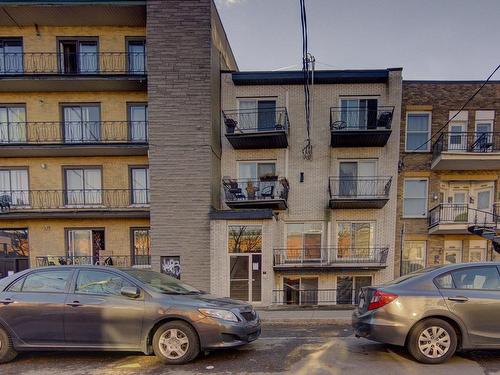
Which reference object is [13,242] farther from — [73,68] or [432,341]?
[432,341]

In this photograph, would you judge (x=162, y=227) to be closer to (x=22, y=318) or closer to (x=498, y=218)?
(x=22, y=318)

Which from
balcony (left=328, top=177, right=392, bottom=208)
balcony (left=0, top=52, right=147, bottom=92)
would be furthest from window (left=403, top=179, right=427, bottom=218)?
balcony (left=0, top=52, right=147, bottom=92)

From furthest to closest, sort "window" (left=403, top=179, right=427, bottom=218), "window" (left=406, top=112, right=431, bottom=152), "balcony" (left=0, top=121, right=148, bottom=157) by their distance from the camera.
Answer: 1. "window" (left=403, top=179, right=427, bottom=218)
2. "window" (left=406, top=112, right=431, bottom=152)
3. "balcony" (left=0, top=121, right=148, bottom=157)

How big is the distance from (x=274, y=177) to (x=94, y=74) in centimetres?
829

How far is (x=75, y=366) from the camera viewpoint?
4105 mm

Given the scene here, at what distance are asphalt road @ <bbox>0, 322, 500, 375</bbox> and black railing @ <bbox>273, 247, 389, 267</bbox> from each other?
6.35m

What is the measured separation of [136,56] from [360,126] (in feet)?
32.6

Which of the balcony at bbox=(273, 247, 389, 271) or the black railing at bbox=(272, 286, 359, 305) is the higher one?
the balcony at bbox=(273, 247, 389, 271)

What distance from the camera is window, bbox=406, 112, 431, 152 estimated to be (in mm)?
11602

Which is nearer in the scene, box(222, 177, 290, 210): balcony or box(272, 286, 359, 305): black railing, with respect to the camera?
box(222, 177, 290, 210): balcony

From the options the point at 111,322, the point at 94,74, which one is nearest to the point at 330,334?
the point at 111,322

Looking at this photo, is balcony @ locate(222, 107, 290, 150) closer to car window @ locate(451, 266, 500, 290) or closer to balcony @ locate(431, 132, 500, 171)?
balcony @ locate(431, 132, 500, 171)

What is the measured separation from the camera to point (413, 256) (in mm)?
11797

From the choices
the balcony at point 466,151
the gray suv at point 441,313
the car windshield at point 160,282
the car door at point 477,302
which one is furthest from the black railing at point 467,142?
the car windshield at point 160,282
